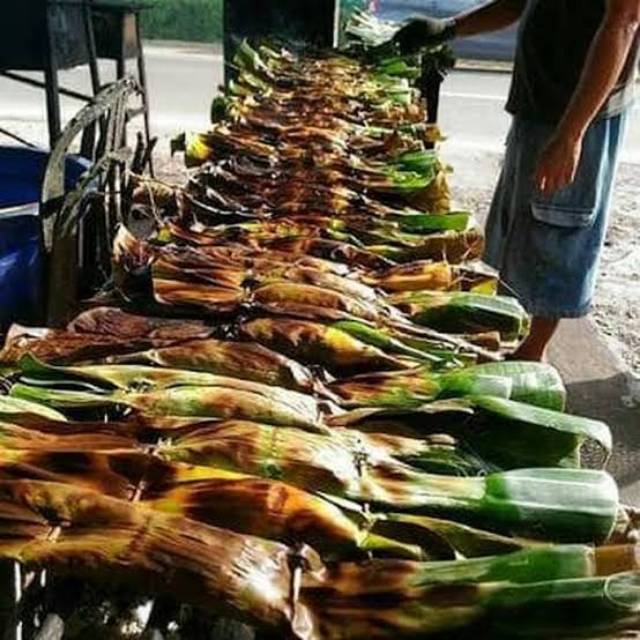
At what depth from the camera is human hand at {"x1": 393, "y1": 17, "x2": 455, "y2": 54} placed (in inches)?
200

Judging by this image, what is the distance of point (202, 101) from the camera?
11.8 meters

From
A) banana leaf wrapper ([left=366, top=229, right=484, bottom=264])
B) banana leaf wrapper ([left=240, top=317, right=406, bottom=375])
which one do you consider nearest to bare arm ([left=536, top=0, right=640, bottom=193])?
banana leaf wrapper ([left=366, top=229, right=484, bottom=264])

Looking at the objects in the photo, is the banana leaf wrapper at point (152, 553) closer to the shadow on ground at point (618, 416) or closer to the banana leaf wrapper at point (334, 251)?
the banana leaf wrapper at point (334, 251)

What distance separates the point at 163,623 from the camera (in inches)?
44.1

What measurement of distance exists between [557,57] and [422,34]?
6.07 ft

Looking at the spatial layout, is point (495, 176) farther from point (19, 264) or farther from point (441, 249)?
point (441, 249)

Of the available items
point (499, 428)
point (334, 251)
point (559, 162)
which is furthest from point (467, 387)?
point (559, 162)

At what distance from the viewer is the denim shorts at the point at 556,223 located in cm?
349

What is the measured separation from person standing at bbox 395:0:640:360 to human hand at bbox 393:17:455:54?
1467mm

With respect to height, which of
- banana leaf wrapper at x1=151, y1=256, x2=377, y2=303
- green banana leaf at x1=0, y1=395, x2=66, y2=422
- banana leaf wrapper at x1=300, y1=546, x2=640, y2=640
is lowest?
banana leaf wrapper at x1=300, y1=546, x2=640, y2=640

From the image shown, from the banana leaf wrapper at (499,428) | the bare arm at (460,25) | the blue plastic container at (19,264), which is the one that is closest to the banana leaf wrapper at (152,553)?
the banana leaf wrapper at (499,428)

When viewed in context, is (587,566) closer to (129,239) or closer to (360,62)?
(129,239)

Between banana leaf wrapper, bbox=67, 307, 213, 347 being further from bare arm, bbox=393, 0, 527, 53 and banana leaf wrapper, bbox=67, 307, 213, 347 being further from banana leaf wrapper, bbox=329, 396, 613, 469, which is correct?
bare arm, bbox=393, 0, 527, 53

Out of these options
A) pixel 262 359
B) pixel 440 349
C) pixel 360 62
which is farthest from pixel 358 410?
pixel 360 62
